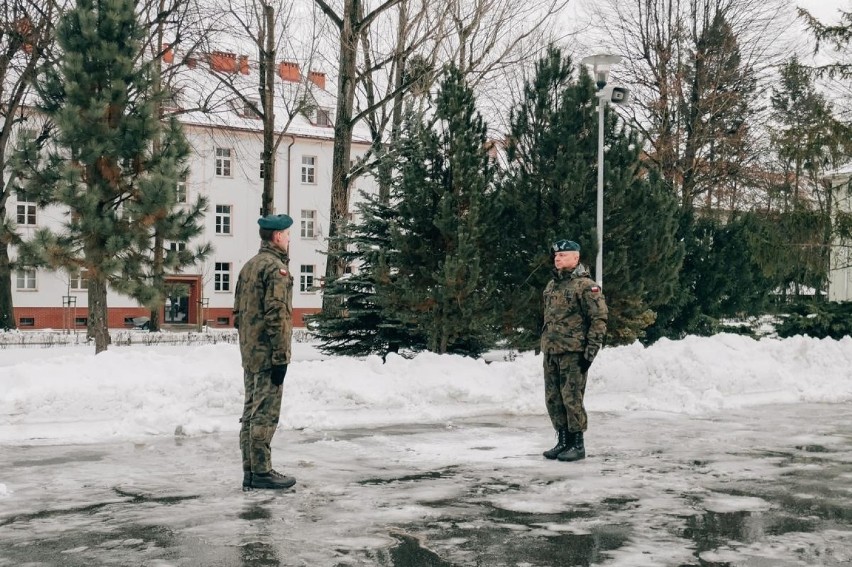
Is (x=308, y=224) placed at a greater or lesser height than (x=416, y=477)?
greater

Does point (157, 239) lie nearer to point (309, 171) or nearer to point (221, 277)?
point (221, 277)

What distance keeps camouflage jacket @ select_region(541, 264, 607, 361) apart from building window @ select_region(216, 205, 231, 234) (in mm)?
44289

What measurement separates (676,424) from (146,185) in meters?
10.6

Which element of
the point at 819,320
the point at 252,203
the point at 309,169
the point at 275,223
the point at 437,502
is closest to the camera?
the point at 437,502

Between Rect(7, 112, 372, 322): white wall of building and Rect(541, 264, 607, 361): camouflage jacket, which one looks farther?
Rect(7, 112, 372, 322): white wall of building

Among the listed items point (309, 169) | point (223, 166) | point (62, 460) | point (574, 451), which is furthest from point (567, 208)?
point (309, 169)

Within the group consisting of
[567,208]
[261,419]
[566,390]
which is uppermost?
[567,208]

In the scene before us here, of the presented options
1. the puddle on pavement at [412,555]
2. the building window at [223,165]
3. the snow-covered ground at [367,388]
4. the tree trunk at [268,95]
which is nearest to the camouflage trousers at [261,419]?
the puddle on pavement at [412,555]

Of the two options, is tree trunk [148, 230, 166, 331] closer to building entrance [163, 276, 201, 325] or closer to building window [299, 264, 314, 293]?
building entrance [163, 276, 201, 325]

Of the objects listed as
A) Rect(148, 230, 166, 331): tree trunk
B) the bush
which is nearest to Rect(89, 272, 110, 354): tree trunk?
Rect(148, 230, 166, 331): tree trunk

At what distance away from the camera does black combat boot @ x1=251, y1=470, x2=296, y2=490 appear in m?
7.58

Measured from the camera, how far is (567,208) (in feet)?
53.7

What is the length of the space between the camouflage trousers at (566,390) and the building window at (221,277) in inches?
1726

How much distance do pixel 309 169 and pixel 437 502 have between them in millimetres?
48846
